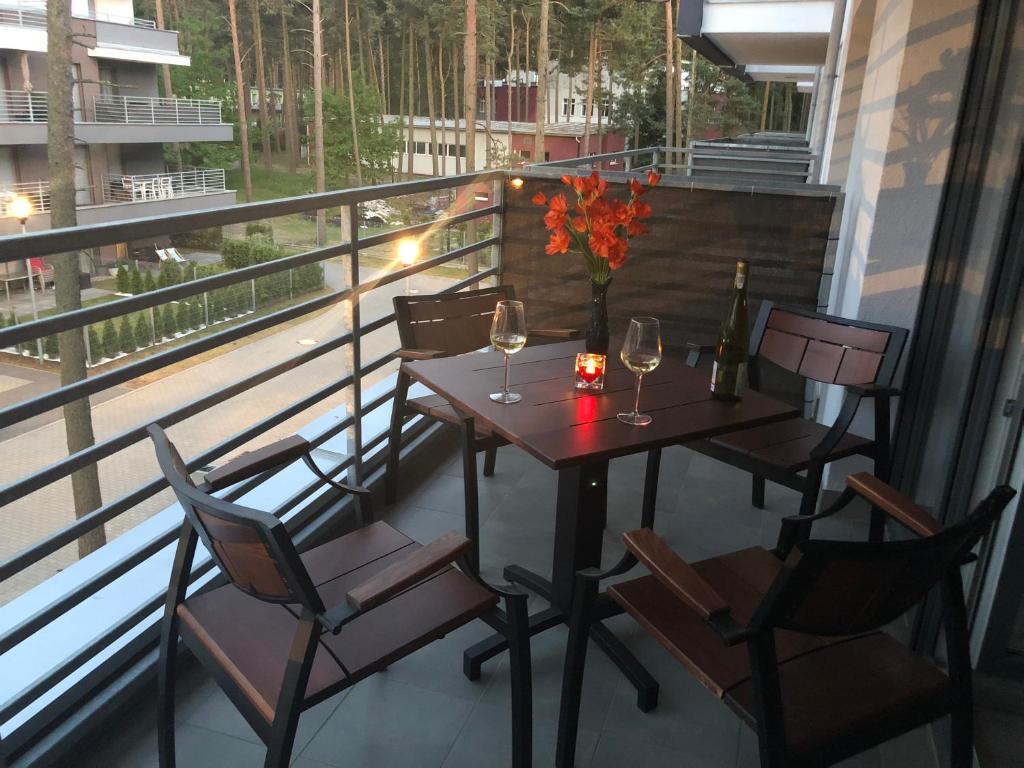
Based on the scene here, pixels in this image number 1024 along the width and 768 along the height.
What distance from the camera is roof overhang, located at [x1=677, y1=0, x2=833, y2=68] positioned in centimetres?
800

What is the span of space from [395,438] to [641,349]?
130 cm

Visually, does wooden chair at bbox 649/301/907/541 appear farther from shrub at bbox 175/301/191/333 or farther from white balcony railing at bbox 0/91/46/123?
white balcony railing at bbox 0/91/46/123

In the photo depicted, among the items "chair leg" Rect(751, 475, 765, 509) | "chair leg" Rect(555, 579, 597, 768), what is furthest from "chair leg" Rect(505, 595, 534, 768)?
"chair leg" Rect(751, 475, 765, 509)

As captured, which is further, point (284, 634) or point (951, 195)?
point (951, 195)

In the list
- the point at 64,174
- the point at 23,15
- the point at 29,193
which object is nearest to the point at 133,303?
the point at 64,174

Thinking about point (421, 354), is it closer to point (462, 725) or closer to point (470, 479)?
point (470, 479)

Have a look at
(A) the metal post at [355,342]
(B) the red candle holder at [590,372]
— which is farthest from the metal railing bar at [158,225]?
(B) the red candle holder at [590,372]

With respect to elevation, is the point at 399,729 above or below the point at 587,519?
below

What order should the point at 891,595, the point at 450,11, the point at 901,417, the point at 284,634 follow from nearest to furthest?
the point at 891,595 < the point at 284,634 < the point at 901,417 < the point at 450,11

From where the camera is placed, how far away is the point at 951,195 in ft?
9.02

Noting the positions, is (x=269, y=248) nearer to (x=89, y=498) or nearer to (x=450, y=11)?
(x=450, y=11)

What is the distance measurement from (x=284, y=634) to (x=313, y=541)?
119 centimetres

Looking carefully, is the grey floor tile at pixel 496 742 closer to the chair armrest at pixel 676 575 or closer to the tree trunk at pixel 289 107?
the chair armrest at pixel 676 575

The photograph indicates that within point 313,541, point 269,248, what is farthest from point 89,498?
point 269,248
